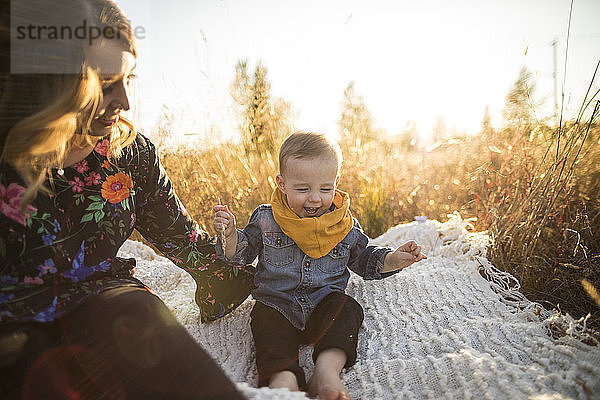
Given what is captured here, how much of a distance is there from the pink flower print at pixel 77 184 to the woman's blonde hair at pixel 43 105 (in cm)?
10

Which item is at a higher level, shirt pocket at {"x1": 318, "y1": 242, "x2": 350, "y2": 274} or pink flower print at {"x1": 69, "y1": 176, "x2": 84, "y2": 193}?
pink flower print at {"x1": 69, "y1": 176, "x2": 84, "y2": 193}

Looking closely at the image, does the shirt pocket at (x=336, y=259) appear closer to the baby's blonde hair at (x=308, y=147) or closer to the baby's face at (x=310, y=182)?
the baby's face at (x=310, y=182)

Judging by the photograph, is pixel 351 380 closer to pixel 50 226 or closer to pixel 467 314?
pixel 467 314

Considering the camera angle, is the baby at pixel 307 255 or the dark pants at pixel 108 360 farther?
the baby at pixel 307 255

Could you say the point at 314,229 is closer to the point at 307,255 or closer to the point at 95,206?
the point at 307,255

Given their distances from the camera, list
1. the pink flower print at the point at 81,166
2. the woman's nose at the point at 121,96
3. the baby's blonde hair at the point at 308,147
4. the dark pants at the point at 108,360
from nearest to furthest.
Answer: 1. the dark pants at the point at 108,360
2. the woman's nose at the point at 121,96
3. the pink flower print at the point at 81,166
4. the baby's blonde hair at the point at 308,147

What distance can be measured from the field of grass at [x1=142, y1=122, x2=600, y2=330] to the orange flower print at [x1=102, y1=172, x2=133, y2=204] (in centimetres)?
134

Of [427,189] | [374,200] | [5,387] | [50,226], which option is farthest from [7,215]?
[427,189]

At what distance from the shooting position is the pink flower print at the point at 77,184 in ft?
3.78

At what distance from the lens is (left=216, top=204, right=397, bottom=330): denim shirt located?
1497mm

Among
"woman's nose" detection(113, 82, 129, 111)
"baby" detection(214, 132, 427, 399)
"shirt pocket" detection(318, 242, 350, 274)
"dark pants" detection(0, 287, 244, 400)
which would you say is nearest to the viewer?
"dark pants" detection(0, 287, 244, 400)

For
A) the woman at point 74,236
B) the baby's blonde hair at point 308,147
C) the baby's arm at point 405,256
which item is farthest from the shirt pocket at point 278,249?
the woman at point 74,236

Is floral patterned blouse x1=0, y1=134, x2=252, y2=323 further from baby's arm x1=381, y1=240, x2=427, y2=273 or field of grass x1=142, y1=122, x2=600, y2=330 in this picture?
field of grass x1=142, y1=122, x2=600, y2=330

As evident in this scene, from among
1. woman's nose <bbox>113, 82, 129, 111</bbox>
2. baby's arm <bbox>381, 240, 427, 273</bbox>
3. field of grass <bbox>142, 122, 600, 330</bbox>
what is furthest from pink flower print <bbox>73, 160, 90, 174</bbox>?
field of grass <bbox>142, 122, 600, 330</bbox>
